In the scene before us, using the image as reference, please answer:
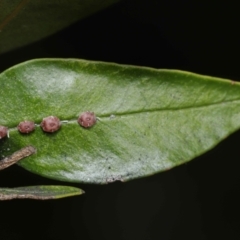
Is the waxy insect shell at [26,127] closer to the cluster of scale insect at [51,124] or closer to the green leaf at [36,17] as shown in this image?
the cluster of scale insect at [51,124]

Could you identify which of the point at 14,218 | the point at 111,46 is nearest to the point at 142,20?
the point at 111,46

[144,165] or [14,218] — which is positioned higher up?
[144,165]

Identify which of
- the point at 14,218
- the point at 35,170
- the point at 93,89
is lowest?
the point at 14,218

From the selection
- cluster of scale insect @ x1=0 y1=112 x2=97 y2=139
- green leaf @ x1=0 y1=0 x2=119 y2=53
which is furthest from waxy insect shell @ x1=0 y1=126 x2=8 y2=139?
green leaf @ x1=0 y1=0 x2=119 y2=53

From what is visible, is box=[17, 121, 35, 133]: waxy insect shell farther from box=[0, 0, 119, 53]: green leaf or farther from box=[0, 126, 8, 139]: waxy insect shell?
box=[0, 0, 119, 53]: green leaf

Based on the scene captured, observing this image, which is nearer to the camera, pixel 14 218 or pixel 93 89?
pixel 93 89

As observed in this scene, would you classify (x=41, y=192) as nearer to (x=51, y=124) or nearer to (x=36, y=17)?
(x=51, y=124)

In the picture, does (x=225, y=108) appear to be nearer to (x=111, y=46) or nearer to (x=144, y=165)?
(x=144, y=165)

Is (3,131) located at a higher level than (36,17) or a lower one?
lower

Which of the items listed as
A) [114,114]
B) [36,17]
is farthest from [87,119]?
[36,17]
